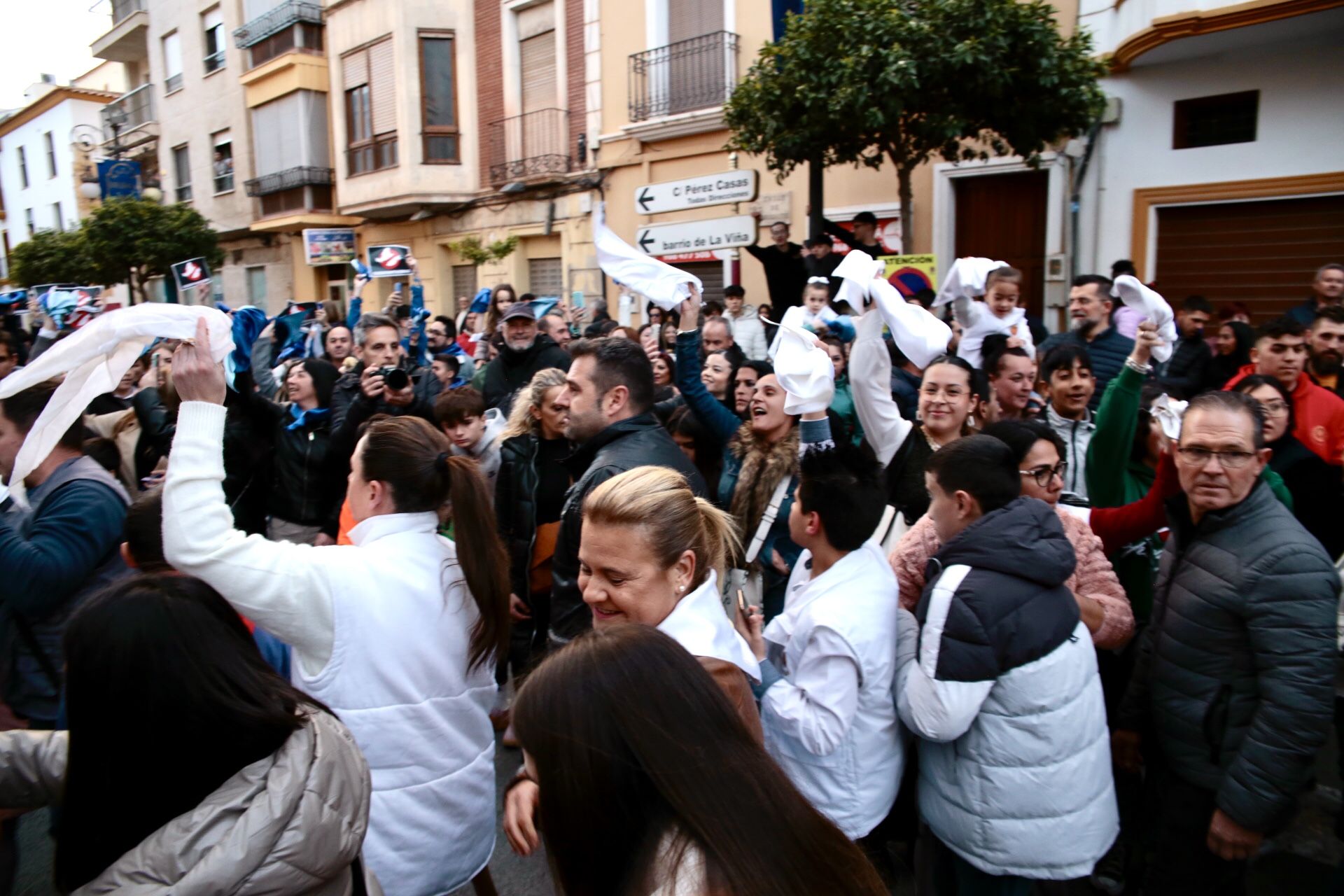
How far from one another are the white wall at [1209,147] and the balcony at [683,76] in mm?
5429

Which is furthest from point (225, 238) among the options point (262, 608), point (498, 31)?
point (262, 608)

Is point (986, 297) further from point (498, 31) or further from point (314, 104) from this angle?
point (314, 104)

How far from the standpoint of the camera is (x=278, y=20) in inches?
838

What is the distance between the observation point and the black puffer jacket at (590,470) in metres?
2.72

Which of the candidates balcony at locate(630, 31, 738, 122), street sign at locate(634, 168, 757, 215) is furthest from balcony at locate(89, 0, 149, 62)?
street sign at locate(634, 168, 757, 215)

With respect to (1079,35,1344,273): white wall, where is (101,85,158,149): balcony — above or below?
above

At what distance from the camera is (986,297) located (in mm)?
5312

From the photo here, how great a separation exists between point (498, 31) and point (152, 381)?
530 inches

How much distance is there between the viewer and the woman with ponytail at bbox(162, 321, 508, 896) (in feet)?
6.29

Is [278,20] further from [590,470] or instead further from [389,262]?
[590,470]

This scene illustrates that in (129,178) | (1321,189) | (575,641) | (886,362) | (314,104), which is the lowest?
(575,641)

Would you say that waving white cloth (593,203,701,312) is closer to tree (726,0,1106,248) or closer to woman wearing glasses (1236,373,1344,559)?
woman wearing glasses (1236,373,1344,559)

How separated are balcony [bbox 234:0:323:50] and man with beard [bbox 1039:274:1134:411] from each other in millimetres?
21312

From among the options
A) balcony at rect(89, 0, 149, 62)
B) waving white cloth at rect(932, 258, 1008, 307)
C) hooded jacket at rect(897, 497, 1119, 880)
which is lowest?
hooded jacket at rect(897, 497, 1119, 880)
